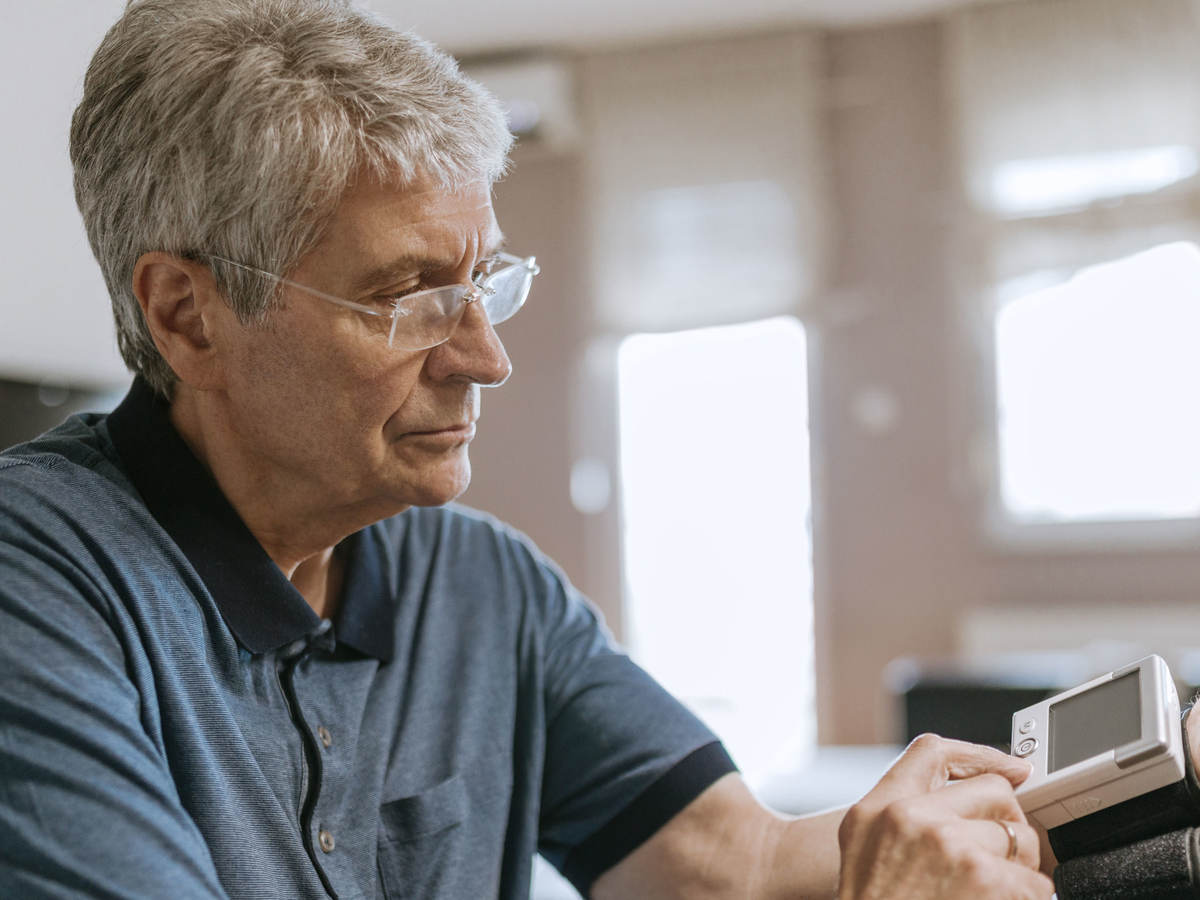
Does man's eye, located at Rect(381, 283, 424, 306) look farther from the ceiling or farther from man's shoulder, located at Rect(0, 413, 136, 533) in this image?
the ceiling

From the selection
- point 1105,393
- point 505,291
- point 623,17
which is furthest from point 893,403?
point 505,291

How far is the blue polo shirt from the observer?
708 millimetres

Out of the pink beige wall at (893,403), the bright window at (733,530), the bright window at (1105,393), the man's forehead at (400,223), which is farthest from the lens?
the bright window at (733,530)

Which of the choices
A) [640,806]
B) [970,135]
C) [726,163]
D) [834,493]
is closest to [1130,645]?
[834,493]

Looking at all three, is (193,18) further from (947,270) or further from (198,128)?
(947,270)

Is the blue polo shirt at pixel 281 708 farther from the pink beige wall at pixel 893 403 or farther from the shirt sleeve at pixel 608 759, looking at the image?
the pink beige wall at pixel 893 403

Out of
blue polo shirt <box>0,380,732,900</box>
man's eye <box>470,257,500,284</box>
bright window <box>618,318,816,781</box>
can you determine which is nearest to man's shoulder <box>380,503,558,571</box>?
blue polo shirt <box>0,380,732,900</box>

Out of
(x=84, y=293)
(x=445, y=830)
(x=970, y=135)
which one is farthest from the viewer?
(x=970, y=135)

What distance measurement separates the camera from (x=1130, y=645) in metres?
3.71

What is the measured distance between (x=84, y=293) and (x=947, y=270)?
331 centimetres

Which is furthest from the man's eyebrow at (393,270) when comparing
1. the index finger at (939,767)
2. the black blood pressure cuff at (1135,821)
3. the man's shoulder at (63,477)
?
the black blood pressure cuff at (1135,821)

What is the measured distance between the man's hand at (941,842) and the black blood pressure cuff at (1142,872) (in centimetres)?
5

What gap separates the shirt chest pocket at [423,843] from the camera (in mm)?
939

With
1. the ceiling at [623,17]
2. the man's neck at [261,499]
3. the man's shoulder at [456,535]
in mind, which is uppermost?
the ceiling at [623,17]
